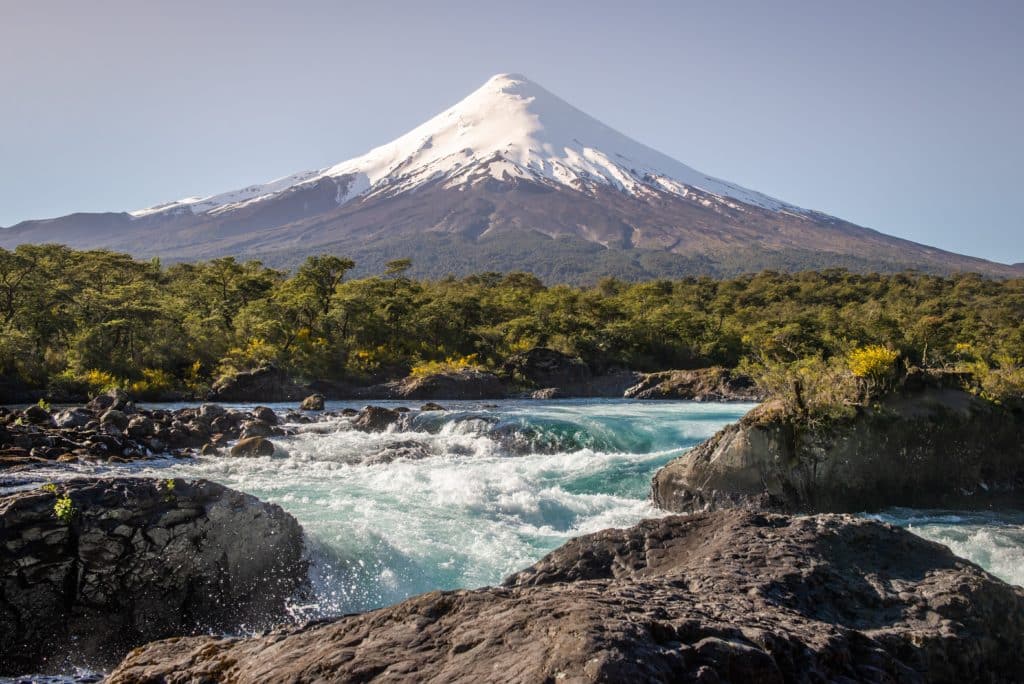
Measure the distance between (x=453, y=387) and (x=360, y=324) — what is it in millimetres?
7810

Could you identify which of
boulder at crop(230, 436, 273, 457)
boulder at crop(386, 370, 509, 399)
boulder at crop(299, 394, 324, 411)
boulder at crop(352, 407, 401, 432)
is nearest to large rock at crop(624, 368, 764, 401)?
boulder at crop(386, 370, 509, 399)

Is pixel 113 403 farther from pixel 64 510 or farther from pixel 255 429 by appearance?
pixel 64 510

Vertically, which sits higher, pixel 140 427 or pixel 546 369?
pixel 140 427

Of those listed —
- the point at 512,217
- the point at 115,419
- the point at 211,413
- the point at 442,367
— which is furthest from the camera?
the point at 512,217

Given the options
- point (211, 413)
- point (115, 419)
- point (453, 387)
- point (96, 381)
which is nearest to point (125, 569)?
point (115, 419)

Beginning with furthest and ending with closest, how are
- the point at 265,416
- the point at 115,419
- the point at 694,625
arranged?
the point at 265,416 → the point at 115,419 → the point at 694,625

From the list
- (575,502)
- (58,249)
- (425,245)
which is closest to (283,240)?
(425,245)

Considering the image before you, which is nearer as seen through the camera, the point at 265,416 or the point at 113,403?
the point at 113,403

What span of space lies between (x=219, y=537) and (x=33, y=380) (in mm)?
22563

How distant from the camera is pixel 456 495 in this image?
1079 cm

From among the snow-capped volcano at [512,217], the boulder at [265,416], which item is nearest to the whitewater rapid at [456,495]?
the boulder at [265,416]

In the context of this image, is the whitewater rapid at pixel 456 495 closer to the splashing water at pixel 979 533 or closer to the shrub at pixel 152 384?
the splashing water at pixel 979 533

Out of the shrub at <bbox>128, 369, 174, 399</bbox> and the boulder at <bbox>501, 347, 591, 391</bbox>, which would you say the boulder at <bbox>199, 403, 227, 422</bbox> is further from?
the boulder at <bbox>501, 347, 591, 391</bbox>

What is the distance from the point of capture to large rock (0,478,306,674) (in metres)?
5.21
